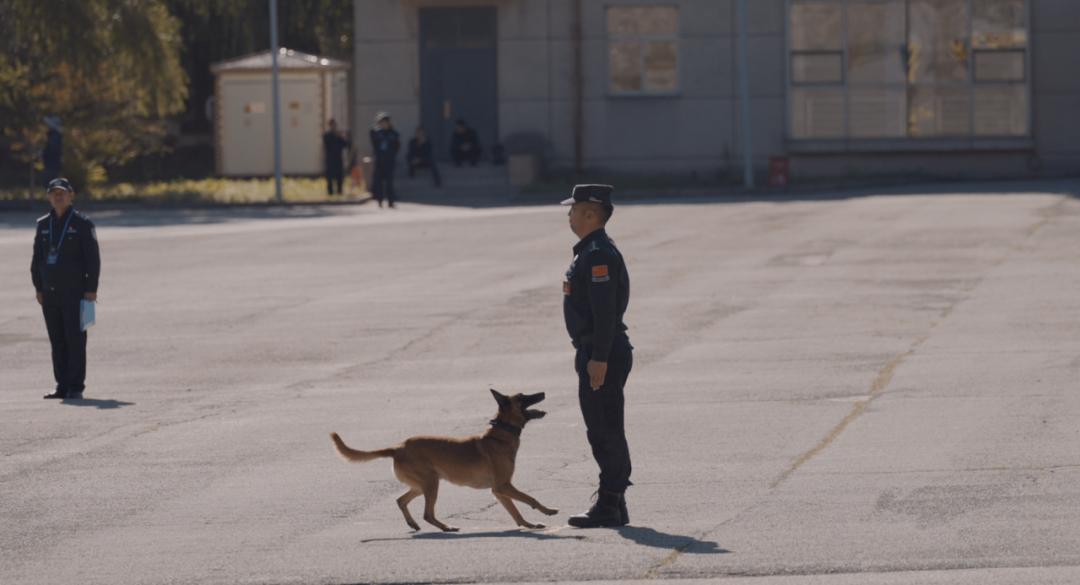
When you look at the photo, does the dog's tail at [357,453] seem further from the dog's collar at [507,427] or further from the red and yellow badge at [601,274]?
the red and yellow badge at [601,274]

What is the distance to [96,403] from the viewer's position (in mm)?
14969

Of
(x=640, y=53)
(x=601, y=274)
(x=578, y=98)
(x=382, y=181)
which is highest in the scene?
(x=640, y=53)

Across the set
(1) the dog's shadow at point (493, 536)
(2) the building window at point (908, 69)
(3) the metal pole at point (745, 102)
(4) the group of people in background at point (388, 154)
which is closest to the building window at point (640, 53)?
(3) the metal pole at point (745, 102)

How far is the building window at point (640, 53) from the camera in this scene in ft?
144

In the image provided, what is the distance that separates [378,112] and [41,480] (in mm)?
33728

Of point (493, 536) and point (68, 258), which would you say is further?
point (68, 258)

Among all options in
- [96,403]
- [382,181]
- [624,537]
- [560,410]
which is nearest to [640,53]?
[382,181]

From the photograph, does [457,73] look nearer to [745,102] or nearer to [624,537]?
[745,102]

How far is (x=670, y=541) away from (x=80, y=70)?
34.8 meters

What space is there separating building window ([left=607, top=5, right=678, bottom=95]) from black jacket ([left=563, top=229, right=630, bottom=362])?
35297mm

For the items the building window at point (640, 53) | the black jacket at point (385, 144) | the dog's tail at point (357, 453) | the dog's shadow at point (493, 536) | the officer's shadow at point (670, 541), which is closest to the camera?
the officer's shadow at point (670, 541)

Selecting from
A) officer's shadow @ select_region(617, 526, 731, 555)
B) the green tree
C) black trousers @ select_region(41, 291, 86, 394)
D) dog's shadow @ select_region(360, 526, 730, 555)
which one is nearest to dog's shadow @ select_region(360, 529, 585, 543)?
dog's shadow @ select_region(360, 526, 730, 555)

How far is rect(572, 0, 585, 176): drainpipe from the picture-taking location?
43.8m

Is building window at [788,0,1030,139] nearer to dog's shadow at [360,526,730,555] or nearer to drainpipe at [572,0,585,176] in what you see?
drainpipe at [572,0,585,176]
